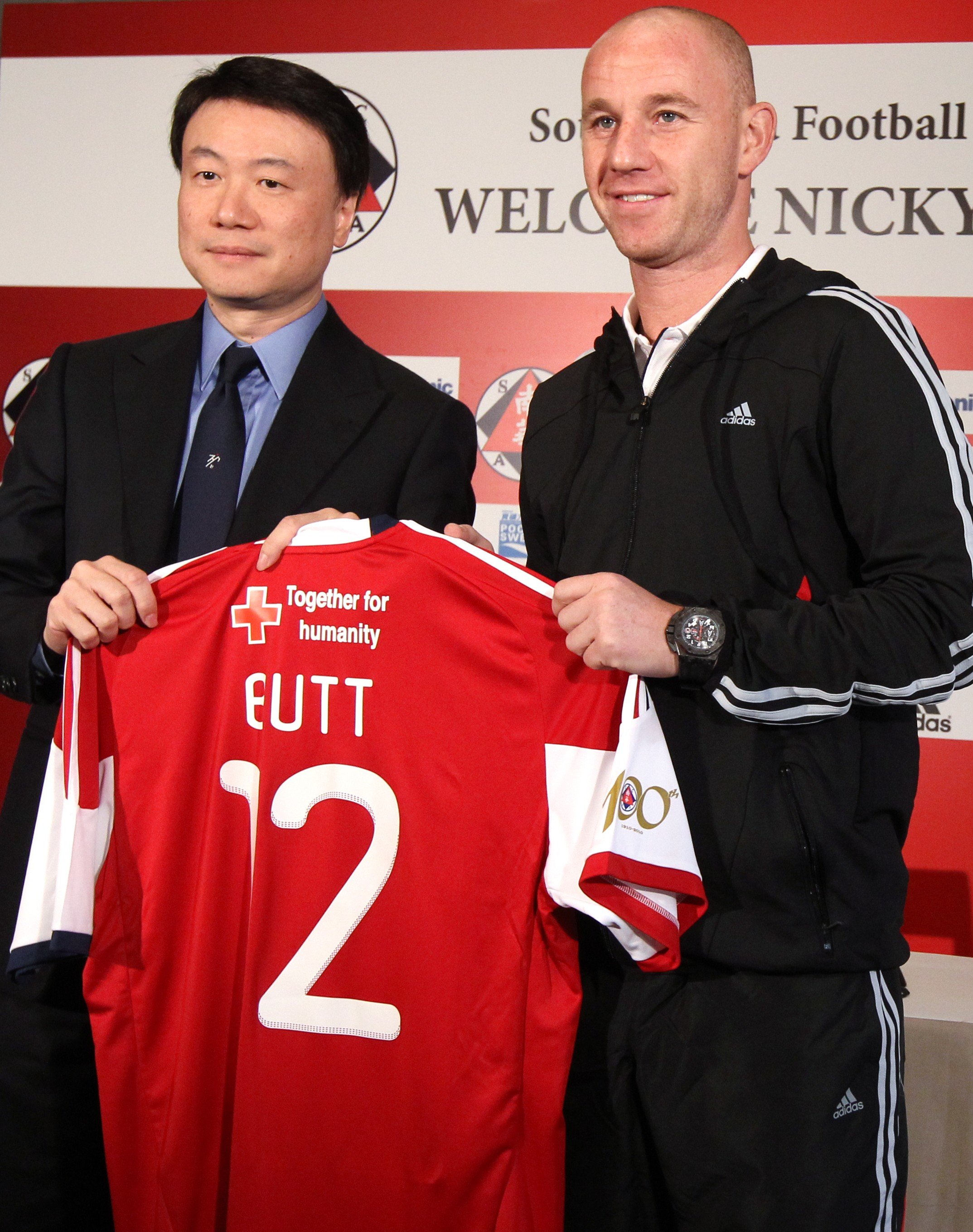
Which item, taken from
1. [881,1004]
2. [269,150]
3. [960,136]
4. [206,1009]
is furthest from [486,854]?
[960,136]

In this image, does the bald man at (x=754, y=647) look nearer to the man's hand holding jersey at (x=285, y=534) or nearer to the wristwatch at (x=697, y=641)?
the wristwatch at (x=697, y=641)

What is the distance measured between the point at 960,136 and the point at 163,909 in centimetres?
251

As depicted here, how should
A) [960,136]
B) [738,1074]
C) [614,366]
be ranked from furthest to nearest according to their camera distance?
[960,136] → [614,366] → [738,1074]

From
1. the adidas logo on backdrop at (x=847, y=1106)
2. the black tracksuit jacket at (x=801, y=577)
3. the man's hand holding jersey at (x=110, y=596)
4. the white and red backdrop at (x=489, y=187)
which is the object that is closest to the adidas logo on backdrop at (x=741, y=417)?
the black tracksuit jacket at (x=801, y=577)

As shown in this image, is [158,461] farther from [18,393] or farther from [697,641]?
[18,393]

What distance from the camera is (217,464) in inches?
57.4

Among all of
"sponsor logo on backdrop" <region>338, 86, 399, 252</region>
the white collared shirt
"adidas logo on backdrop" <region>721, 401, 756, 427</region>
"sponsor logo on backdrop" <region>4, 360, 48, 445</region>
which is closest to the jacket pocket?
"adidas logo on backdrop" <region>721, 401, 756, 427</region>

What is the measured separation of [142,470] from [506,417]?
1.52m

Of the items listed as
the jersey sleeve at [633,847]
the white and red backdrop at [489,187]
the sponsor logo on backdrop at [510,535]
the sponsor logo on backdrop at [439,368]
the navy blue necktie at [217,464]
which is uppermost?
the white and red backdrop at [489,187]

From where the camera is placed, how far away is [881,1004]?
126 cm

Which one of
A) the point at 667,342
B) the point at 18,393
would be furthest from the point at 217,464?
the point at 18,393

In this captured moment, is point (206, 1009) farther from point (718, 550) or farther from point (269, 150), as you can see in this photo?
point (269, 150)

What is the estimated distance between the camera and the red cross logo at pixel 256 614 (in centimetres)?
129

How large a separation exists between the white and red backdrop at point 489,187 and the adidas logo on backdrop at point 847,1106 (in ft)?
5.18
